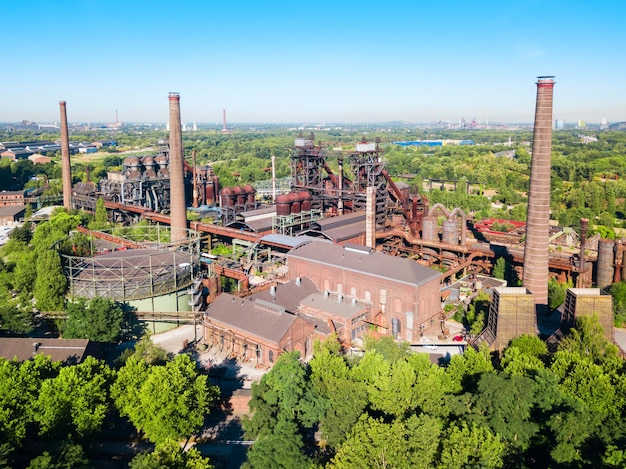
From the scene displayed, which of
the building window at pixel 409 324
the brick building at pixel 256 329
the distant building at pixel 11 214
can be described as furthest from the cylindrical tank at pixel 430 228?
the distant building at pixel 11 214

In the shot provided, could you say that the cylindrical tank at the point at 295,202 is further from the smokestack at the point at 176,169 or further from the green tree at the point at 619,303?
the green tree at the point at 619,303

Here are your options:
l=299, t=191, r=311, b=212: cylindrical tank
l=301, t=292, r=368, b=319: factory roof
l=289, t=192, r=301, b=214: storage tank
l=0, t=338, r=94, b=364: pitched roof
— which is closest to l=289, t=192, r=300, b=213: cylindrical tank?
l=289, t=192, r=301, b=214: storage tank

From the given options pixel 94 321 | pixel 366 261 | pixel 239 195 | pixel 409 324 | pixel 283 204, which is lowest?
pixel 409 324

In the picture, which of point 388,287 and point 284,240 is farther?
point 284,240

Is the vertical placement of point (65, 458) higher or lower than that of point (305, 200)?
lower

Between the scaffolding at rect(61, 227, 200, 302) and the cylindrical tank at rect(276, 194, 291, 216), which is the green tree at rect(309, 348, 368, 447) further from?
the cylindrical tank at rect(276, 194, 291, 216)

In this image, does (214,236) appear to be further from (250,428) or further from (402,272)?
(250,428)

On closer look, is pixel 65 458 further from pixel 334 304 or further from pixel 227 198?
pixel 227 198

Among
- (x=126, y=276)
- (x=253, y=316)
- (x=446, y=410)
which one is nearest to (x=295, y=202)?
(x=126, y=276)
